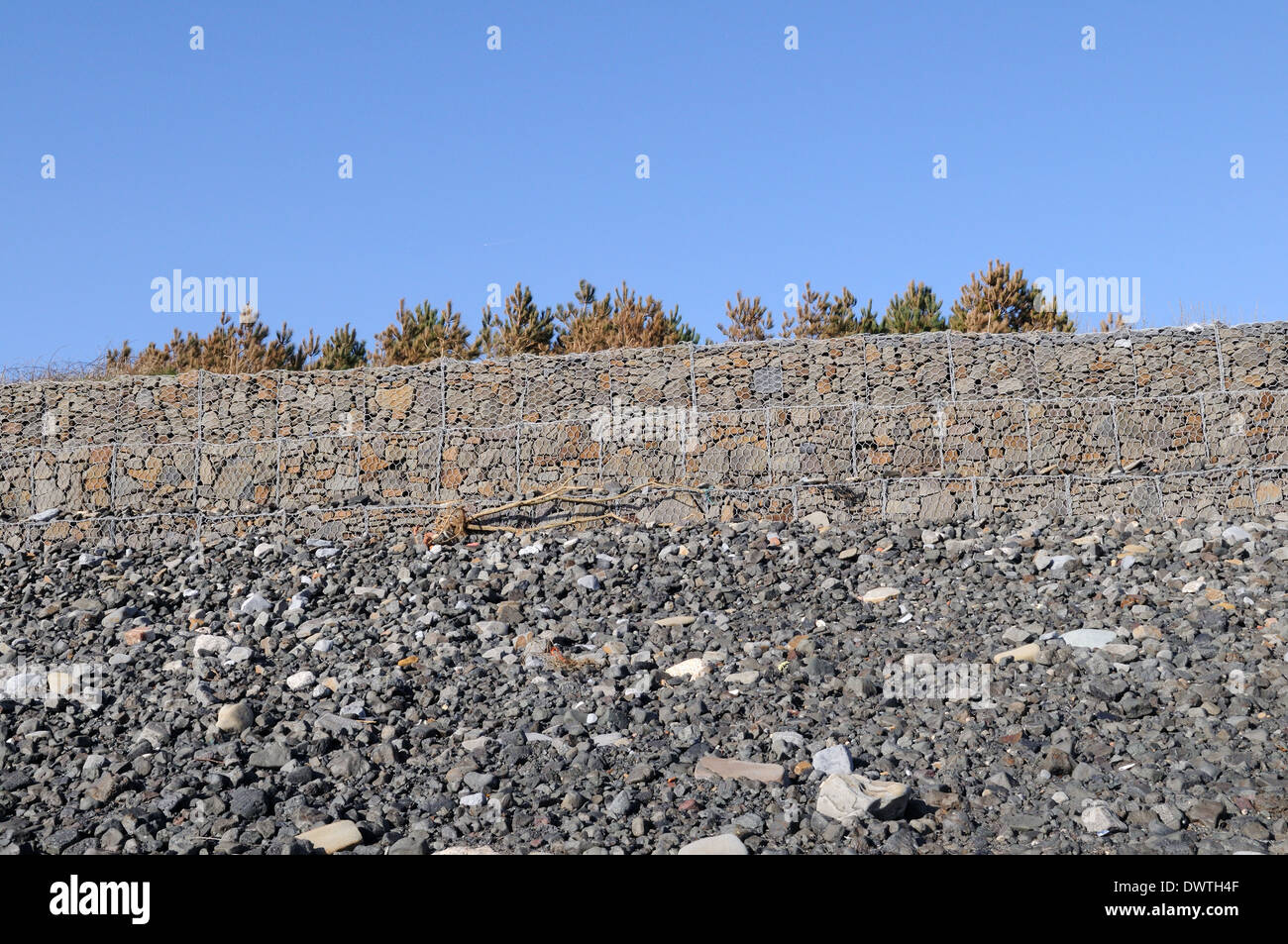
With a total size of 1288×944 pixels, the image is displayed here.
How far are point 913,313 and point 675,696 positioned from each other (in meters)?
13.9

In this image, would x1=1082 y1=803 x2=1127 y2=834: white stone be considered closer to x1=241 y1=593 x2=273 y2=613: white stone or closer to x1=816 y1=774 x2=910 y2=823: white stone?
x1=816 y1=774 x2=910 y2=823: white stone

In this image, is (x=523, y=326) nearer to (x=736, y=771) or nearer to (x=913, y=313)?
(x=913, y=313)

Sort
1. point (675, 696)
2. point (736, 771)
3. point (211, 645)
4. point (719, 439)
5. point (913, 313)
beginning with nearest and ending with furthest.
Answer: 1. point (736, 771)
2. point (675, 696)
3. point (211, 645)
4. point (719, 439)
5. point (913, 313)

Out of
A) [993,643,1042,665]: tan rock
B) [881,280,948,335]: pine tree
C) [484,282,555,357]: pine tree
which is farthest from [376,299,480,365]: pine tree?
[993,643,1042,665]: tan rock

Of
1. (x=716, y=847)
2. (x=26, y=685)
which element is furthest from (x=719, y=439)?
(x=716, y=847)

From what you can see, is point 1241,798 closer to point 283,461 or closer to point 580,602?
point 580,602

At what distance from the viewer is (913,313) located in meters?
19.0

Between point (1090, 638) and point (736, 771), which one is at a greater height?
point (1090, 638)

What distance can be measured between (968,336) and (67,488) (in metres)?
11.2

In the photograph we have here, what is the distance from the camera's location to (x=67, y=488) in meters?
13.1

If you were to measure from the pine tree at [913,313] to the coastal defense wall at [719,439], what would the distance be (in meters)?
6.56
